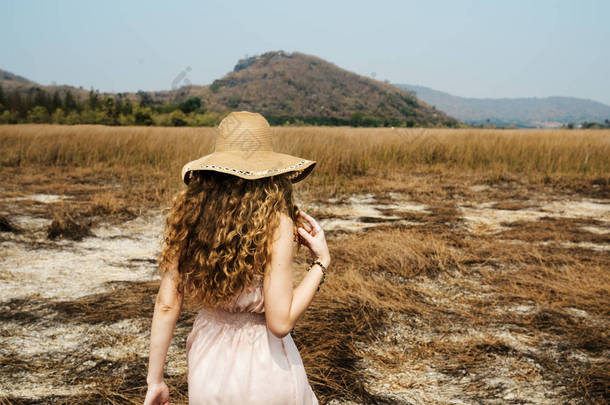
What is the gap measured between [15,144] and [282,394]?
12.4 meters

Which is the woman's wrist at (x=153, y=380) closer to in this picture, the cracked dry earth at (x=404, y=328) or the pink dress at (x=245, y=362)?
the pink dress at (x=245, y=362)

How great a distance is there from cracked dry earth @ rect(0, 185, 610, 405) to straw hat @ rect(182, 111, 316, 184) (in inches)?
51.7

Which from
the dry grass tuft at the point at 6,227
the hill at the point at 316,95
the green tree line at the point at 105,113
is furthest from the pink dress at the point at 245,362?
the hill at the point at 316,95

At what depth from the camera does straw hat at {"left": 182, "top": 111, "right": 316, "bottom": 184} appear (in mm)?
1068

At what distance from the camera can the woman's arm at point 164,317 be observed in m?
1.13

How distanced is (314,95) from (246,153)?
15711 cm

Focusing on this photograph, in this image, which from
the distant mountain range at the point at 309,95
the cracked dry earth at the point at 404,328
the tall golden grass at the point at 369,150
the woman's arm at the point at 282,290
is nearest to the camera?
the woman's arm at the point at 282,290

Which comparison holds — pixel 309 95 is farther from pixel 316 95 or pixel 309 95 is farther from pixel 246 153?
pixel 246 153

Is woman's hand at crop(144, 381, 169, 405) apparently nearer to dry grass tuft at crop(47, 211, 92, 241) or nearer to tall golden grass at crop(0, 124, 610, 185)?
dry grass tuft at crop(47, 211, 92, 241)

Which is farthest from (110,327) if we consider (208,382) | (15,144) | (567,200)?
(15,144)

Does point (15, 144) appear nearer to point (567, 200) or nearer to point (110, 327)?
point (110, 327)

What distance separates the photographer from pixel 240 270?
3.52 feet

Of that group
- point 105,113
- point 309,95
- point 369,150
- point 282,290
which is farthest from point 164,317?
point 309,95

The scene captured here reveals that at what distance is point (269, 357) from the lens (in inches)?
43.9
